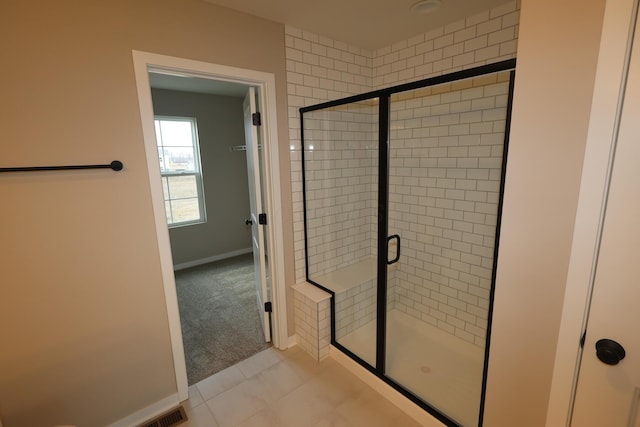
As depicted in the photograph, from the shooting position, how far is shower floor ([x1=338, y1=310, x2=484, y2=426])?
5.91 ft

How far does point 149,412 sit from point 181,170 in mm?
3309

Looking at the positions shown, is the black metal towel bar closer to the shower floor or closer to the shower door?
the shower door

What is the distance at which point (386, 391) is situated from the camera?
6.49 feet

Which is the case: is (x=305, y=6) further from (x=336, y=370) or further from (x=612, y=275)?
(x=336, y=370)

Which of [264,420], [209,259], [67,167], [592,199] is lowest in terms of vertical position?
[264,420]

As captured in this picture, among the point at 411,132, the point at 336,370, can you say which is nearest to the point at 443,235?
the point at 411,132

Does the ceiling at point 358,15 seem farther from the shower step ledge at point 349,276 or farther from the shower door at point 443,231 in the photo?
the shower step ledge at point 349,276

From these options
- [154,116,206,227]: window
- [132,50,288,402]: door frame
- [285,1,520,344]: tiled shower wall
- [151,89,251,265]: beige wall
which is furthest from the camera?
[151,89,251,265]: beige wall

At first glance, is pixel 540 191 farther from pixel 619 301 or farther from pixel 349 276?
pixel 349 276

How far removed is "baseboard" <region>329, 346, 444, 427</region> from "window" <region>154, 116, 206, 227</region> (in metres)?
3.18

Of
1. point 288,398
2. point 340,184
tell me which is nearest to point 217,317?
point 288,398

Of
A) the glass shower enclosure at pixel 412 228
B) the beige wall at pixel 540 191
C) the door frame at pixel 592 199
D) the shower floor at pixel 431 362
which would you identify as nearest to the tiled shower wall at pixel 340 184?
the glass shower enclosure at pixel 412 228

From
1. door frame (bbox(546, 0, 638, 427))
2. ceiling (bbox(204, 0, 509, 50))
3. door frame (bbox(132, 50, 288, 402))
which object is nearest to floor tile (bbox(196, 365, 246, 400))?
door frame (bbox(132, 50, 288, 402))

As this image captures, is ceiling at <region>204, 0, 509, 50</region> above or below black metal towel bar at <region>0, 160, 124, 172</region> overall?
above
